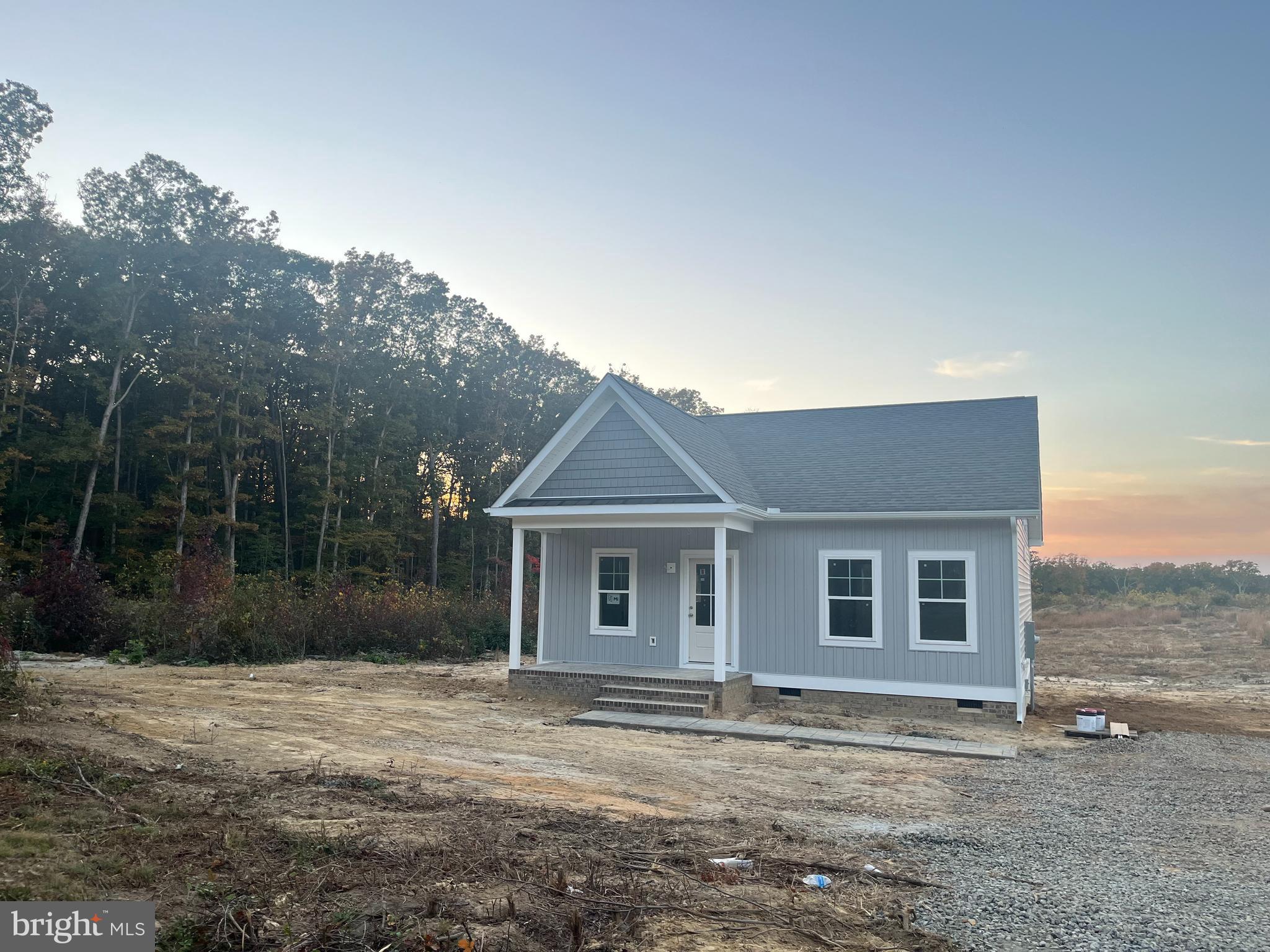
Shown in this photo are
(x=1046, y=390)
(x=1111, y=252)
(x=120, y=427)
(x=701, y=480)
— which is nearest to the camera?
(x=701, y=480)

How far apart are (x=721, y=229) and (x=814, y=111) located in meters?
2.99

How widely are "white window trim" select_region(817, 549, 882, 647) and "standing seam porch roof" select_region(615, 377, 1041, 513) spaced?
784 mm

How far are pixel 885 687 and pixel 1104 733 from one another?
10.8 feet

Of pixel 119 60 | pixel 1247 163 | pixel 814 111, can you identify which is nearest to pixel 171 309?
pixel 119 60

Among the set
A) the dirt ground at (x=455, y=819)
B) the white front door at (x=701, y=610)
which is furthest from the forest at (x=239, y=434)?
the white front door at (x=701, y=610)

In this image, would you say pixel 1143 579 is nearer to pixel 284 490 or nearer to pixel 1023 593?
pixel 1023 593

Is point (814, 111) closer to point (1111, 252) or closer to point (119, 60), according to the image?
point (1111, 252)

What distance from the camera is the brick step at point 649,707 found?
13.2m

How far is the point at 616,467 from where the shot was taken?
1523 centimetres

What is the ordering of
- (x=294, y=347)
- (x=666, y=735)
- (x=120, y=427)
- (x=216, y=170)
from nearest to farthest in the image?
(x=666, y=735) < (x=120, y=427) < (x=216, y=170) < (x=294, y=347)

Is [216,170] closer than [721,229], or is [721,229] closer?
[721,229]

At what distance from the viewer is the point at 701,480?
46.3 ft

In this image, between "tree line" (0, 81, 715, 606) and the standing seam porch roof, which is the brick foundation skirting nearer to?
the standing seam porch roof

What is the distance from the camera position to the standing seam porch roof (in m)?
14.1
